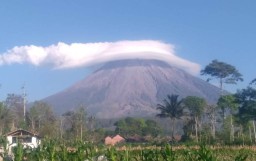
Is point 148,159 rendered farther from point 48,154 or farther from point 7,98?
point 7,98

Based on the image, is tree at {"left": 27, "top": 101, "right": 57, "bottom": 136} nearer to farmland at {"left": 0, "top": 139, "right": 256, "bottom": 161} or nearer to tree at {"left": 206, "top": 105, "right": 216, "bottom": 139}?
tree at {"left": 206, "top": 105, "right": 216, "bottom": 139}

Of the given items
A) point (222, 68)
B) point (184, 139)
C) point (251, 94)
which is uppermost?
point (222, 68)

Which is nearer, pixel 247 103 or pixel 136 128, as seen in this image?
pixel 247 103

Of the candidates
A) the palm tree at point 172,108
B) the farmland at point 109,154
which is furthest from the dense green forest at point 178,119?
the farmland at point 109,154

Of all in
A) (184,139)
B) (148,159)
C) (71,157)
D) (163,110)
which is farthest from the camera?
(163,110)

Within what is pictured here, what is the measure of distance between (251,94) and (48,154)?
1227 inches

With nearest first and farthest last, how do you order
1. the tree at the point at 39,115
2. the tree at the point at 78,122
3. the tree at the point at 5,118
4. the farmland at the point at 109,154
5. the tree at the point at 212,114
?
the farmland at the point at 109,154, the tree at the point at 78,122, the tree at the point at 5,118, the tree at the point at 212,114, the tree at the point at 39,115

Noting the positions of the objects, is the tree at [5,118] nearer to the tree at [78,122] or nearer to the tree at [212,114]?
the tree at [78,122]

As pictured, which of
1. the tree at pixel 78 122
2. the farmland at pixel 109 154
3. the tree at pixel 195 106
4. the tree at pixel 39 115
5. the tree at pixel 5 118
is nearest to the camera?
the farmland at pixel 109 154

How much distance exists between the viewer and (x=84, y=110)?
66.3 meters

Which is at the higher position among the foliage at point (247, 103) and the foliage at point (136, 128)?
the foliage at point (247, 103)

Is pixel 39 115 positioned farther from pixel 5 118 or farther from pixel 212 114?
pixel 212 114

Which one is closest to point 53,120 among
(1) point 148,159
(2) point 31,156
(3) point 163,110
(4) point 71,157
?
(3) point 163,110

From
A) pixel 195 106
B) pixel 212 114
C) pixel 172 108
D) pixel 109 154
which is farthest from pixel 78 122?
pixel 109 154
